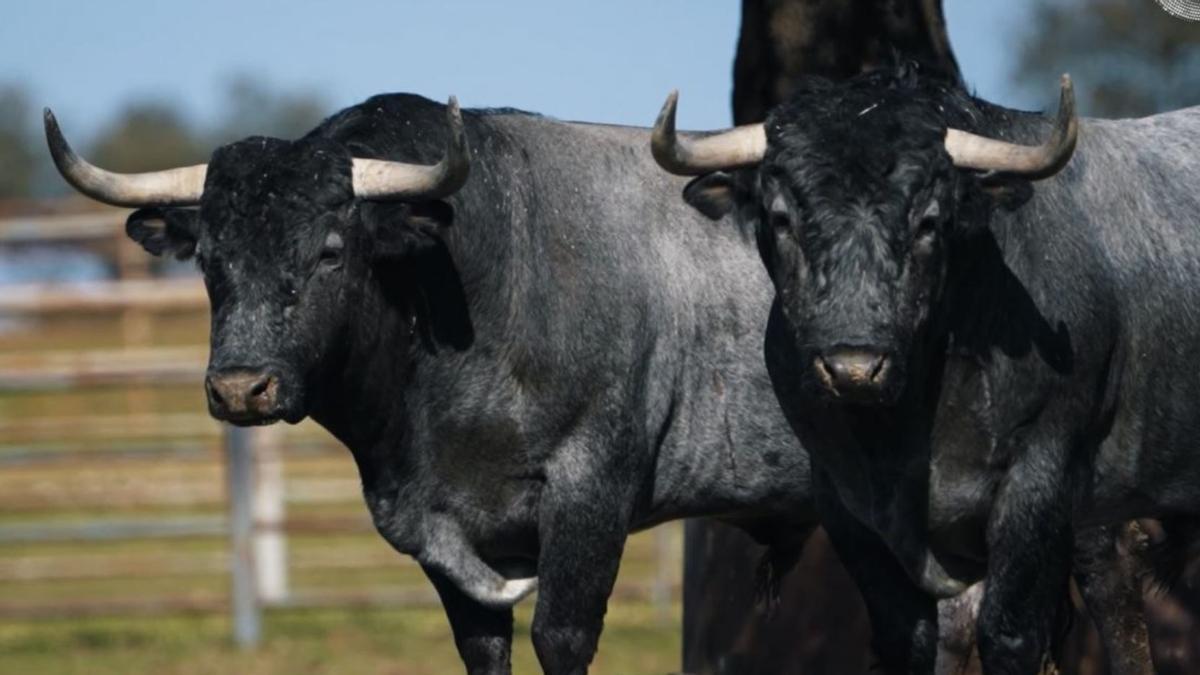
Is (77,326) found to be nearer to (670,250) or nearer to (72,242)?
(72,242)

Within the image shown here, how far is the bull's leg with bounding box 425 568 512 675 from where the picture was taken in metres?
7.68

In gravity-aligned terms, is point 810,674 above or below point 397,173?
below

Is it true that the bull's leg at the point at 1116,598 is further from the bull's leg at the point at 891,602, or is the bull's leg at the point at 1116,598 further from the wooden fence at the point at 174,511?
the wooden fence at the point at 174,511

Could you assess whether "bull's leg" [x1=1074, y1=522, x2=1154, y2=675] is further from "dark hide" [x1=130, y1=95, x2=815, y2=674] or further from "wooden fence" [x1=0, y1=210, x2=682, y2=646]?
"wooden fence" [x1=0, y1=210, x2=682, y2=646]

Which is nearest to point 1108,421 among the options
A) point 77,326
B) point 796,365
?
point 796,365

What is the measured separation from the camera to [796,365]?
688cm

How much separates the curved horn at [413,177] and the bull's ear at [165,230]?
55 centimetres

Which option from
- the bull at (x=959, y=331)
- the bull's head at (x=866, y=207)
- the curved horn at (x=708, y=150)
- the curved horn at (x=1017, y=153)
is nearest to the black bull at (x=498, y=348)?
the bull at (x=959, y=331)

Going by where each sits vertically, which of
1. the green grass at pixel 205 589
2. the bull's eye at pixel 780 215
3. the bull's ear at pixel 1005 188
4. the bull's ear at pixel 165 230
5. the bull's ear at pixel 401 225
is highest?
the bull's ear at pixel 1005 188

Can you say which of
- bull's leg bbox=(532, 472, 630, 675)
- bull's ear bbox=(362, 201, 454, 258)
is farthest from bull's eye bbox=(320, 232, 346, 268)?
bull's leg bbox=(532, 472, 630, 675)

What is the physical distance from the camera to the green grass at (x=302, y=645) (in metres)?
13.4

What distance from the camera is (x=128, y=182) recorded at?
24.8ft

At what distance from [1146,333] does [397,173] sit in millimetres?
2302

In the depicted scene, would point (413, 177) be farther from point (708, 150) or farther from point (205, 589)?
point (205, 589)
